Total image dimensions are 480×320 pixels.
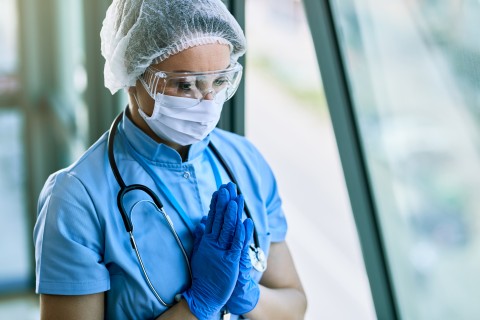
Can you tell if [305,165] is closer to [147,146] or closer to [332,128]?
[332,128]

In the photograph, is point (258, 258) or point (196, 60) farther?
point (258, 258)

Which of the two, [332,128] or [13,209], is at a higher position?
[13,209]

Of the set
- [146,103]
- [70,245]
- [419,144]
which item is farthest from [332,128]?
[70,245]

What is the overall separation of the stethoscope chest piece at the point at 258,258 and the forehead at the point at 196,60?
0.41 meters

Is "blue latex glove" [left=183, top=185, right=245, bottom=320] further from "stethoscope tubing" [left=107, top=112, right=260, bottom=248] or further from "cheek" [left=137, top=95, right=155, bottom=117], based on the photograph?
"cheek" [left=137, top=95, right=155, bottom=117]

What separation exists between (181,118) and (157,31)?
0.19 meters

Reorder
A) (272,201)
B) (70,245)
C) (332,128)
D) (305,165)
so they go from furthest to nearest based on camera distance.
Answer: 1. (305,165)
2. (332,128)
3. (272,201)
4. (70,245)

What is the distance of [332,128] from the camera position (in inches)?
72.1

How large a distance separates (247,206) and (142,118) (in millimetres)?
312

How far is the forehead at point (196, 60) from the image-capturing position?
1.32 meters

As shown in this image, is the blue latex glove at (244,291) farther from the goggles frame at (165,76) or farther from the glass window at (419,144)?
the glass window at (419,144)

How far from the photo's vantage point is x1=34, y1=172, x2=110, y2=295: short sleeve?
1.30 m

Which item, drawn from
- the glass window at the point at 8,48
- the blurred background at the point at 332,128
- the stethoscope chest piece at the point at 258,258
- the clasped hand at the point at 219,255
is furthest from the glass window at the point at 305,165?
the clasped hand at the point at 219,255


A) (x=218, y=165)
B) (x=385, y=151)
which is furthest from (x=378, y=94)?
(x=218, y=165)
